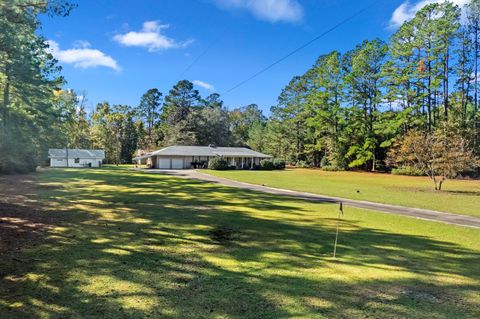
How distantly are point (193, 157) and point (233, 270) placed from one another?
4893 cm

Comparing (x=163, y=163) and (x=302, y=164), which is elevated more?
(x=302, y=164)

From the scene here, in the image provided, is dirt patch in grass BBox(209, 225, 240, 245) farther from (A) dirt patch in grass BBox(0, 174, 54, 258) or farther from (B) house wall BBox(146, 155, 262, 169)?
(B) house wall BBox(146, 155, 262, 169)

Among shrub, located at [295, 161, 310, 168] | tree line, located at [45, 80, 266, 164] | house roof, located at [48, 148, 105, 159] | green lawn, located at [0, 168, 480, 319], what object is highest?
tree line, located at [45, 80, 266, 164]

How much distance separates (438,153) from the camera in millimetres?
23406

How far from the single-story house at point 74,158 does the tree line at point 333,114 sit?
5.03 metres

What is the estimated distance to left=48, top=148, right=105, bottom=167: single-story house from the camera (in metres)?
56.4

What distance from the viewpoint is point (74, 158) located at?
58500 millimetres

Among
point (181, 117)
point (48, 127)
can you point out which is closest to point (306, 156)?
point (181, 117)

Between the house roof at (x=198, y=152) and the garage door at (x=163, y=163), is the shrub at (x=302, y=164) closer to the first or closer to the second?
the house roof at (x=198, y=152)

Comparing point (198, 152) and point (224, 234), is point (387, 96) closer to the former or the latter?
point (198, 152)

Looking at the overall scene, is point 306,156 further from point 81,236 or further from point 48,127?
point 81,236

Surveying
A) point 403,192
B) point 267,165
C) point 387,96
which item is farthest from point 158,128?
point 403,192

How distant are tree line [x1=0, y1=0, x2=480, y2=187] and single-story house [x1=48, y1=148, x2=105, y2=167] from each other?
5034 mm

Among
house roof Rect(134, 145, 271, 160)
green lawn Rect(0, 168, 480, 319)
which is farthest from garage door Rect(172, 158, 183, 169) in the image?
green lawn Rect(0, 168, 480, 319)
